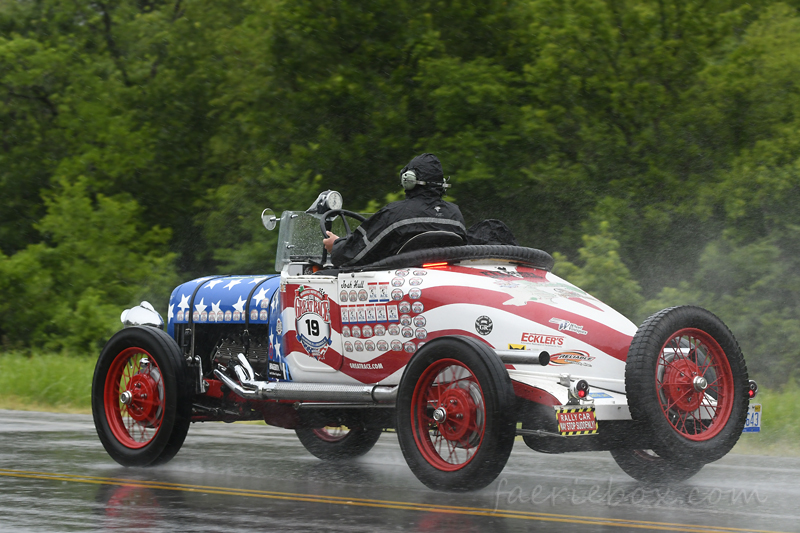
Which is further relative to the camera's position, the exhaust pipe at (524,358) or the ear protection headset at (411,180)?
the ear protection headset at (411,180)

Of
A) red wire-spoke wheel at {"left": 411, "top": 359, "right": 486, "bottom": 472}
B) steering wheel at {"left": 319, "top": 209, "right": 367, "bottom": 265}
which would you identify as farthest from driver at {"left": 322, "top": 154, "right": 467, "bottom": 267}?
red wire-spoke wheel at {"left": 411, "top": 359, "right": 486, "bottom": 472}

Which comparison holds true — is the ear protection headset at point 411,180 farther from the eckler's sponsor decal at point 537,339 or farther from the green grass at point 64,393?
the green grass at point 64,393

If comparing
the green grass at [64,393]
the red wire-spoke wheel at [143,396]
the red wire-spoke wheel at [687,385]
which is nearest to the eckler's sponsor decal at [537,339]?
the red wire-spoke wheel at [687,385]

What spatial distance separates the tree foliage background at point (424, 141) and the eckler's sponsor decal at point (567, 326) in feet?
26.7

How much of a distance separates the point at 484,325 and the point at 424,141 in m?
14.4

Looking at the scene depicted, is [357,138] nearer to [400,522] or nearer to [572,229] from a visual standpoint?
[572,229]

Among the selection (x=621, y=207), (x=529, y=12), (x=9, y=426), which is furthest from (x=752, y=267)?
(x=9, y=426)

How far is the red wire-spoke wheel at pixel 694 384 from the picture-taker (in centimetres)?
709

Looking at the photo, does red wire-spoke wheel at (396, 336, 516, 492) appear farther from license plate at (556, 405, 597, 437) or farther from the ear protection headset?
the ear protection headset

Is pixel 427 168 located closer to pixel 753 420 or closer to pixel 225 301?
pixel 225 301

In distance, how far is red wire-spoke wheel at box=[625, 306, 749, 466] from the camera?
22.3ft

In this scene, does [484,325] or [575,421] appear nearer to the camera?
[575,421]

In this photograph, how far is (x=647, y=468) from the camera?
25.8 ft

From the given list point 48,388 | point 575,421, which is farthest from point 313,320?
point 48,388
